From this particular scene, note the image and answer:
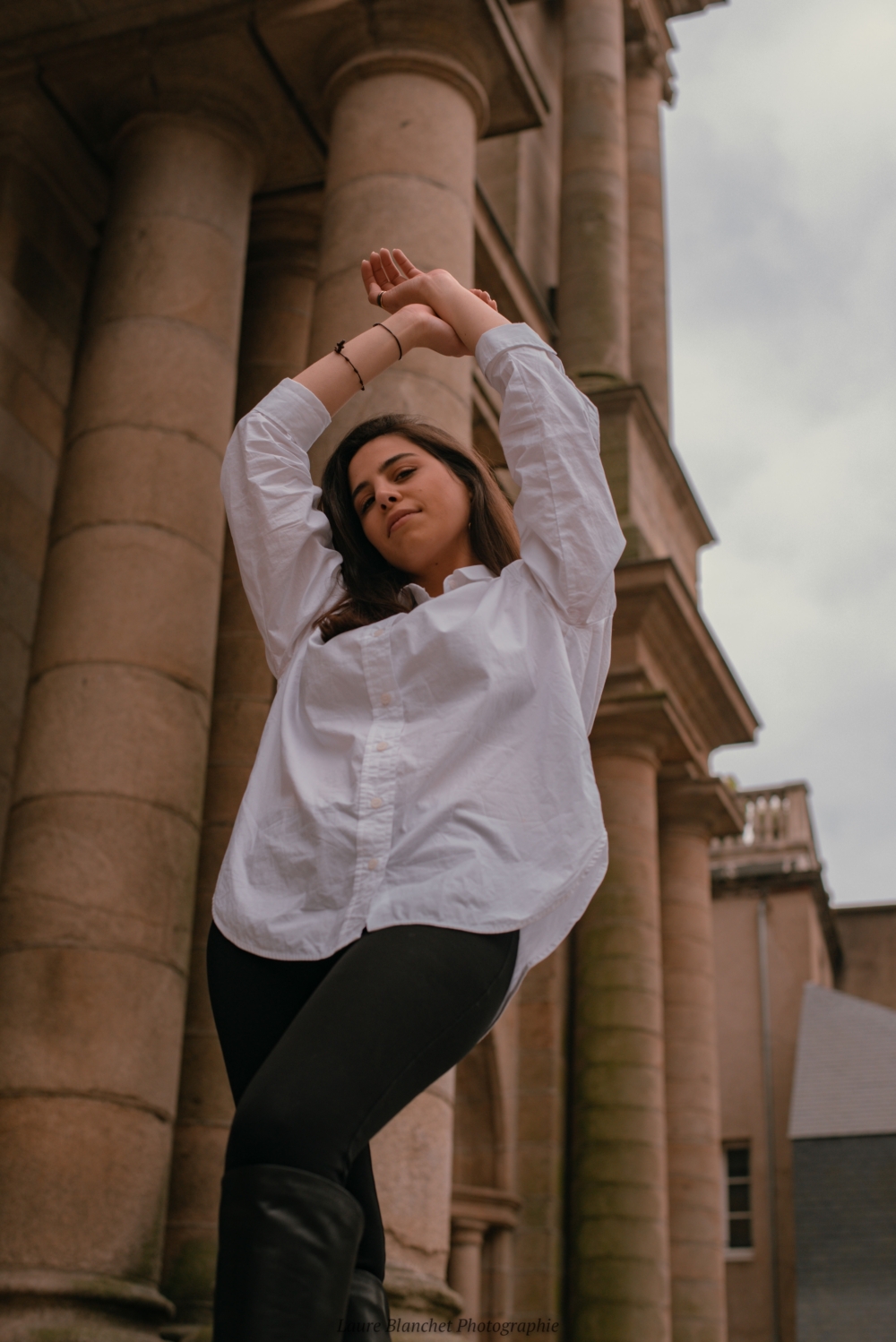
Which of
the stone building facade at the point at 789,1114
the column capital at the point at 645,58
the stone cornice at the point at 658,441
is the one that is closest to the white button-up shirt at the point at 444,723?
the stone cornice at the point at 658,441

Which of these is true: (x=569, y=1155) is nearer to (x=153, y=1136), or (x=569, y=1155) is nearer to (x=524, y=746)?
(x=153, y=1136)

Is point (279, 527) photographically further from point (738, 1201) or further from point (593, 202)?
point (738, 1201)

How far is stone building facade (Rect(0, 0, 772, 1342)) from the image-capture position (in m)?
4.54

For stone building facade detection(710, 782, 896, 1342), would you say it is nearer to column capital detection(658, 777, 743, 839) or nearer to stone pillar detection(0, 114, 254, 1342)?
column capital detection(658, 777, 743, 839)

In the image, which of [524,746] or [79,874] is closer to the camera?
[524,746]

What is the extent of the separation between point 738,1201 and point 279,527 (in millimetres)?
20848

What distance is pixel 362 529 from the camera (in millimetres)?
2291

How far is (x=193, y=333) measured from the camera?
19.8 feet

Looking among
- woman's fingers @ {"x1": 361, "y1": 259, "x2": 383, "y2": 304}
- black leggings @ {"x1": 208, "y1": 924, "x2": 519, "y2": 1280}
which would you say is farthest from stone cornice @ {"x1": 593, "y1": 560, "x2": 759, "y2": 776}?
black leggings @ {"x1": 208, "y1": 924, "x2": 519, "y2": 1280}

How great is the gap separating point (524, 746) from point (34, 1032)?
3.29 meters

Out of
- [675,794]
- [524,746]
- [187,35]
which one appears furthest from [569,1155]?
[524,746]

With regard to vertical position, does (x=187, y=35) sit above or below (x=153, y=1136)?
above

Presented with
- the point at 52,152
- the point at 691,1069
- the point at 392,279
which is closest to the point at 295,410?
the point at 392,279

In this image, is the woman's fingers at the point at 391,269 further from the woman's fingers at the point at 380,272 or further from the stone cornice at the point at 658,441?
the stone cornice at the point at 658,441
